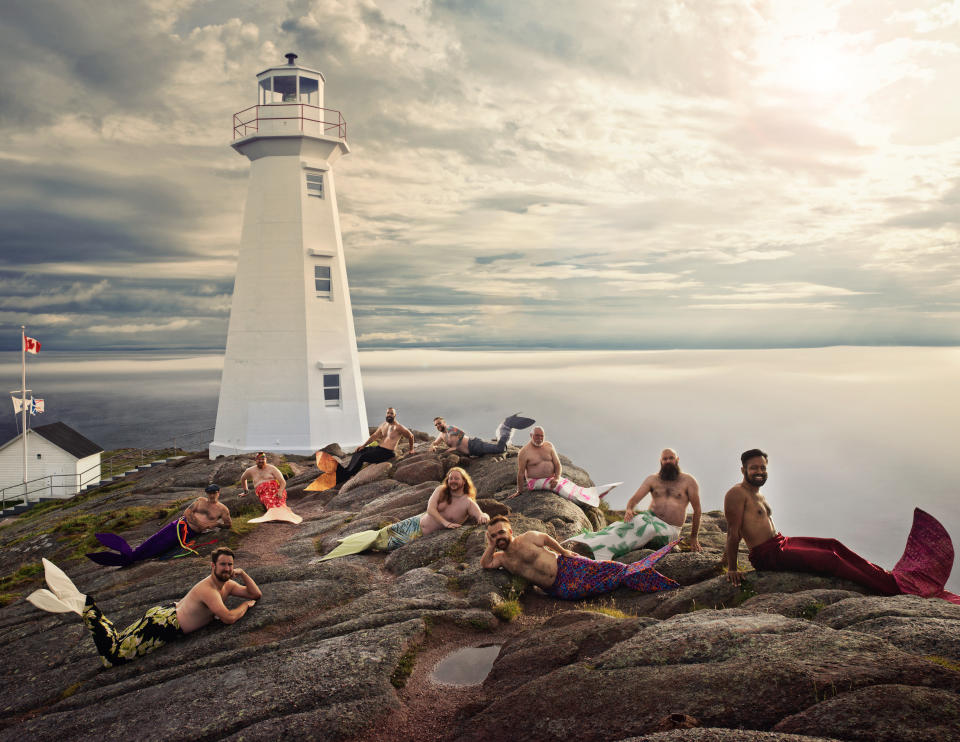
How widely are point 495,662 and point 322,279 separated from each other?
25083 millimetres

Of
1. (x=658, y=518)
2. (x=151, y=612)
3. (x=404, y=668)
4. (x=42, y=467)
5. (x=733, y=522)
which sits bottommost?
(x=42, y=467)

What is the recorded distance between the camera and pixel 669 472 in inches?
489

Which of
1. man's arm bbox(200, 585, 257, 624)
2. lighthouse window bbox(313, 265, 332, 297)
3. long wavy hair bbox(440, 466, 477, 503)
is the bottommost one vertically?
man's arm bbox(200, 585, 257, 624)

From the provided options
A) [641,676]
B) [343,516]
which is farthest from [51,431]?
[641,676]

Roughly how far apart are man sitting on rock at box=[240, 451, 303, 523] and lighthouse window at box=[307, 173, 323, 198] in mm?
15384

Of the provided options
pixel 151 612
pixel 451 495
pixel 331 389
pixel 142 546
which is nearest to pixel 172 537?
pixel 142 546

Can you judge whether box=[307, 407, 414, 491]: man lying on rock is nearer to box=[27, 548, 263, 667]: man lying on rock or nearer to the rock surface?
the rock surface

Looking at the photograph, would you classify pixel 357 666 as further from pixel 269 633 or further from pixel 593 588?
pixel 593 588

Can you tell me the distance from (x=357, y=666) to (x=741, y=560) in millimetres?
7278

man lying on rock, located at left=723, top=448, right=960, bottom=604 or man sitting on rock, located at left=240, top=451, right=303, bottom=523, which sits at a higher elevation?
man lying on rock, located at left=723, top=448, right=960, bottom=604

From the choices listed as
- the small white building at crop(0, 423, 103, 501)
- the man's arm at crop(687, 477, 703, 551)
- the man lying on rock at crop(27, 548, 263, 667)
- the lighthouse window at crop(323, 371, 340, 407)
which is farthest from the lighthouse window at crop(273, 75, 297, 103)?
the small white building at crop(0, 423, 103, 501)

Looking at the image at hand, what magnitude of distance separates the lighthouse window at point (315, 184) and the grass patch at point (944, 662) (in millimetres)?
29573

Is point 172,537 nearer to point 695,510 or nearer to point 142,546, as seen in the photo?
point 142,546

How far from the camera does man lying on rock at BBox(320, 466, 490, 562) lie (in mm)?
13852
